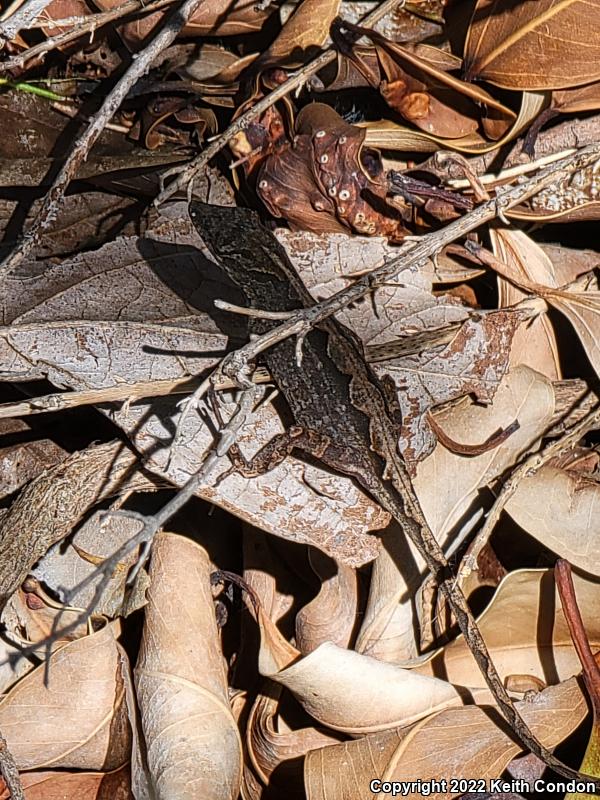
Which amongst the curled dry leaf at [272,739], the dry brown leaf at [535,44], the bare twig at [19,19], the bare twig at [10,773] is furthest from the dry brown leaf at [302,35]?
the bare twig at [10,773]

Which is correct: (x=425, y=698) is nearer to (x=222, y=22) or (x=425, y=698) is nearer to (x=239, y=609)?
(x=239, y=609)

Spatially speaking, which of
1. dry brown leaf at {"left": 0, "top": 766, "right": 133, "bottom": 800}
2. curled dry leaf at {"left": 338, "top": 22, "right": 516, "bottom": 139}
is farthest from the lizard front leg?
curled dry leaf at {"left": 338, "top": 22, "right": 516, "bottom": 139}

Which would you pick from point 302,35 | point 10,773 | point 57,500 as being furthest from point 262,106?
point 10,773

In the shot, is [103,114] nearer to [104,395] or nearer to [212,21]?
[212,21]

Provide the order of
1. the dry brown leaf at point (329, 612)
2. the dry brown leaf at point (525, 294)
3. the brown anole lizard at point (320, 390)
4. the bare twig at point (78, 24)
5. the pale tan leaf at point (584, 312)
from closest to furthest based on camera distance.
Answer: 1. the bare twig at point (78, 24)
2. the dry brown leaf at point (329, 612)
3. the brown anole lizard at point (320, 390)
4. the pale tan leaf at point (584, 312)
5. the dry brown leaf at point (525, 294)

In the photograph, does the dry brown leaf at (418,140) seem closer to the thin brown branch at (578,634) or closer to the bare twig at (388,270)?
the bare twig at (388,270)

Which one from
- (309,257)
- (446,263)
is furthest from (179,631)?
(446,263)

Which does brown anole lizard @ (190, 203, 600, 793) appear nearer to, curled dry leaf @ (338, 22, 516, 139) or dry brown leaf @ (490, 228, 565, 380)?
dry brown leaf @ (490, 228, 565, 380)
